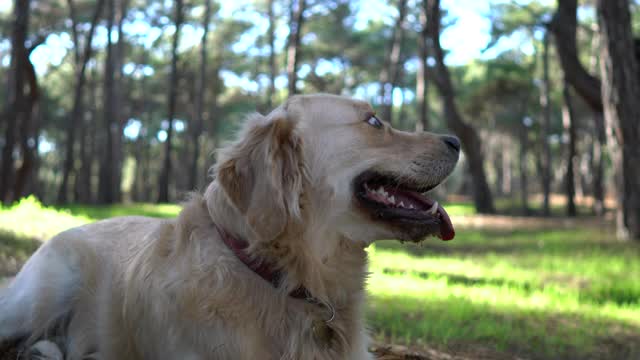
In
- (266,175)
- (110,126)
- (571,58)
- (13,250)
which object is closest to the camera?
(266,175)

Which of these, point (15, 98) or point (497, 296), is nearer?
point (497, 296)

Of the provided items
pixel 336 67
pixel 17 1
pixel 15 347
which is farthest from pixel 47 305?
pixel 336 67

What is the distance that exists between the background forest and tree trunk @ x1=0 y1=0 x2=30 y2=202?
4 cm

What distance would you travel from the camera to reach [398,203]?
2986 millimetres

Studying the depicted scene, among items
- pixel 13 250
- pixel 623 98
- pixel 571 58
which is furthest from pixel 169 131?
pixel 13 250

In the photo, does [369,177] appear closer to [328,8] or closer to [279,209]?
[279,209]

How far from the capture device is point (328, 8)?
107ft

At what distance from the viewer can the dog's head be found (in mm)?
2652

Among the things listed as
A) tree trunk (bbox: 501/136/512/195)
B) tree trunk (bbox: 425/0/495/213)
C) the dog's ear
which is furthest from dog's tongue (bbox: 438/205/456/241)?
tree trunk (bbox: 501/136/512/195)

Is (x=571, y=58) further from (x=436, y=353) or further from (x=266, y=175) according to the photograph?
(x=266, y=175)

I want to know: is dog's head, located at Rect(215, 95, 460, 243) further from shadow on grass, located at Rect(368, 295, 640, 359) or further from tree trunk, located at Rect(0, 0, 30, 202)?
tree trunk, located at Rect(0, 0, 30, 202)

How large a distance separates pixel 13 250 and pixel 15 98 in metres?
7.16

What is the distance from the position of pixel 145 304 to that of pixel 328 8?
31.3 m

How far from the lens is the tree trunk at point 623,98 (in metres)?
10.5
